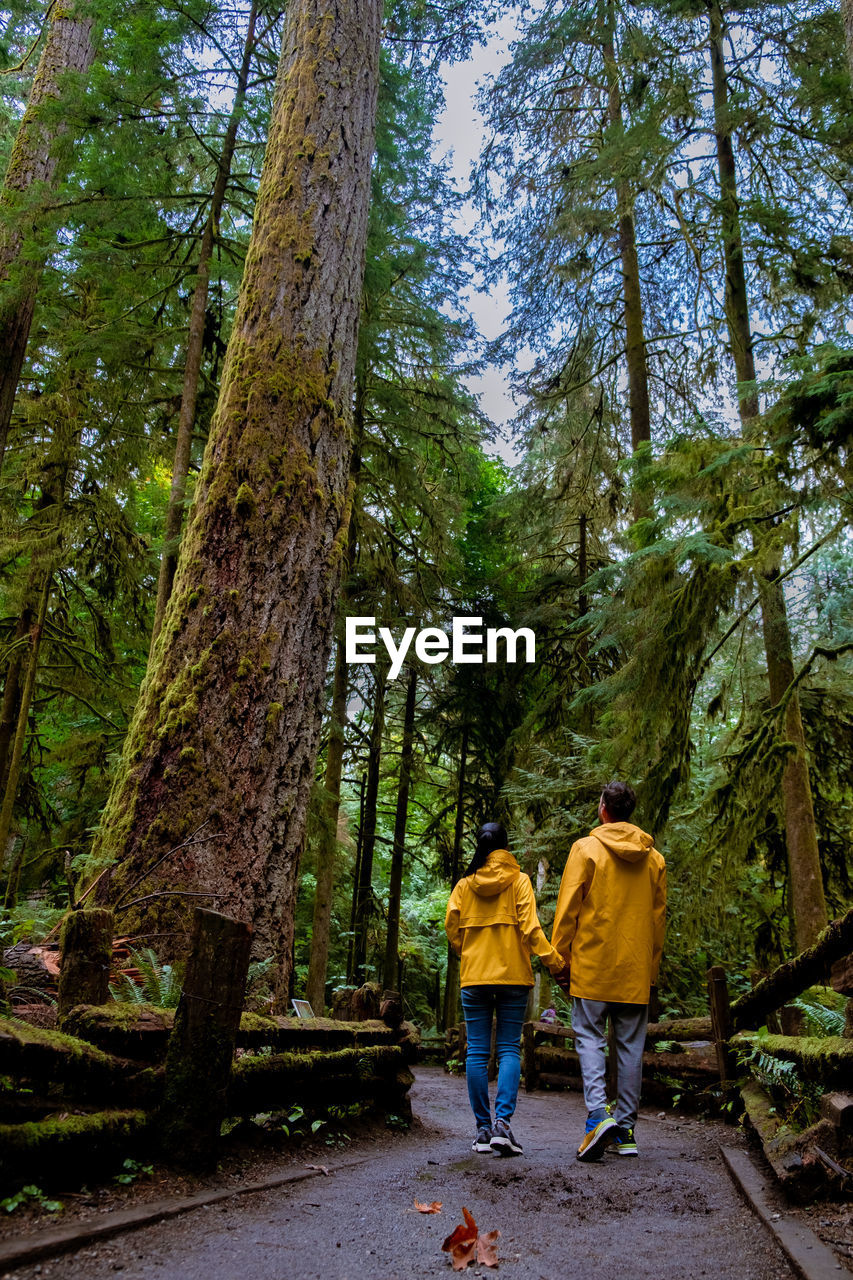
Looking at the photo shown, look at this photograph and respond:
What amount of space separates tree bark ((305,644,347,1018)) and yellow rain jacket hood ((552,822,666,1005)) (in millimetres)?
5481

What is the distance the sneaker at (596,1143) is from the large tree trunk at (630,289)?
8.21m

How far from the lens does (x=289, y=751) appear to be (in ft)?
15.2

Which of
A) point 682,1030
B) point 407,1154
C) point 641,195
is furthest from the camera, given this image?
point 641,195

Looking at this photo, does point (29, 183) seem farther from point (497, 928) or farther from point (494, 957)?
point (494, 957)

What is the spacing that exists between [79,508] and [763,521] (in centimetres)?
814

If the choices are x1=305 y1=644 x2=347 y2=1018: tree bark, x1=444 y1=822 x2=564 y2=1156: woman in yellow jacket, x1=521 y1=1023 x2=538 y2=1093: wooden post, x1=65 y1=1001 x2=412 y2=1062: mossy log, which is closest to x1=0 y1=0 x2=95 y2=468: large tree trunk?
x1=305 y1=644 x2=347 y2=1018: tree bark

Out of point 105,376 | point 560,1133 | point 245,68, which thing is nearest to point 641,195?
point 245,68

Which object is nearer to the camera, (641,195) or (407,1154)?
(407,1154)

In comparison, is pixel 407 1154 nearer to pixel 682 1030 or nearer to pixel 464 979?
pixel 464 979

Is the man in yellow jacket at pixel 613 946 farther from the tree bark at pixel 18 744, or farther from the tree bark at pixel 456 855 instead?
the tree bark at pixel 456 855

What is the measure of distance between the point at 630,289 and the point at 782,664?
Answer: 7.98 meters

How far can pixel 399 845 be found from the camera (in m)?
15.6

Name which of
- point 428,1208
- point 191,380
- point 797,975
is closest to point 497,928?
point 797,975

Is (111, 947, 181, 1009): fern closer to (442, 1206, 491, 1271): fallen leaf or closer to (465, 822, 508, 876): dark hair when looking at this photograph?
(442, 1206, 491, 1271): fallen leaf
